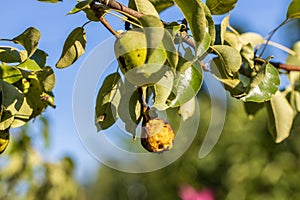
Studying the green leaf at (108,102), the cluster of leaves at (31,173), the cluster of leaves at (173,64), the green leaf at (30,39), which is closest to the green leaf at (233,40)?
the cluster of leaves at (173,64)

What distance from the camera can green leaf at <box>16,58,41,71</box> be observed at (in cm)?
76

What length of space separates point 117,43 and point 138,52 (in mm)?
54

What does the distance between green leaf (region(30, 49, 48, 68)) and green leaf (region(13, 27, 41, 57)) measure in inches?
1.6

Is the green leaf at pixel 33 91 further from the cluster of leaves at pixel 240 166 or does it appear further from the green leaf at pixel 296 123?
the cluster of leaves at pixel 240 166

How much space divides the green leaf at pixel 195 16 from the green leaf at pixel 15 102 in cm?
26

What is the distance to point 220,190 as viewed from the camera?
7051 millimetres

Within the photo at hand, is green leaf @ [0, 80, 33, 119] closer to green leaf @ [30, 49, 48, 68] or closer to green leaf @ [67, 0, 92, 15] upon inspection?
green leaf @ [30, 49, 48, 68]

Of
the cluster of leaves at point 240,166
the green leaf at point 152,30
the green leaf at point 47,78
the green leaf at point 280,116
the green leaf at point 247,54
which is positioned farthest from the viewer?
the cluster of leaves at point 240,166

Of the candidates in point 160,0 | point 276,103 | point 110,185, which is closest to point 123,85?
point 160,0

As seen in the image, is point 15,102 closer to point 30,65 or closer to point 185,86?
point 30,65

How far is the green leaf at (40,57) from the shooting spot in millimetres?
773

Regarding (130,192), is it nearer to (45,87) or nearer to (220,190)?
(220,190)

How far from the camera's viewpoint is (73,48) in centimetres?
73

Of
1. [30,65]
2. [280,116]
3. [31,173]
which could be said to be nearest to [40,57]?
[30,65]
